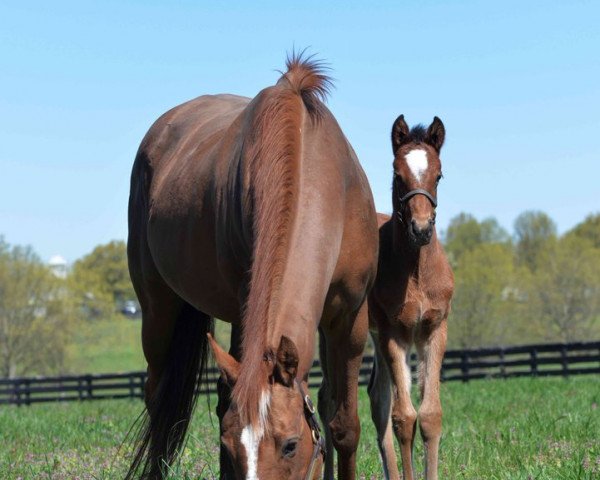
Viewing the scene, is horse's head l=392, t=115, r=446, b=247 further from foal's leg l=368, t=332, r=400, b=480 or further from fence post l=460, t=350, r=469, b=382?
fence post l=460, t=350, r=469, b=382

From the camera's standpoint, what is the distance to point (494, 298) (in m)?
45.3

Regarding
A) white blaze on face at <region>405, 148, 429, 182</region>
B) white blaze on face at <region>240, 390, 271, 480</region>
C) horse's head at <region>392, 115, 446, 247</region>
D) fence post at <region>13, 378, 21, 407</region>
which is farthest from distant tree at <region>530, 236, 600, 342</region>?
white blaze on face at <region>240, 390, 271, 480</region>

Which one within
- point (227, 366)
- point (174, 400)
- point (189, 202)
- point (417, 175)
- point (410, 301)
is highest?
point (417, 175)

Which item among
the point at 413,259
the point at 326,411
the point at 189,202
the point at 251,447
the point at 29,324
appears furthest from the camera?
the point at 29,324

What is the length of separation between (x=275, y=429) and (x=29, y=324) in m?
41.3

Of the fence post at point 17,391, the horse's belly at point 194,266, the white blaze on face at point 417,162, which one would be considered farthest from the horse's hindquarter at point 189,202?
the fence post at point 17,391

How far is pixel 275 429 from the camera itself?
10.9 ft

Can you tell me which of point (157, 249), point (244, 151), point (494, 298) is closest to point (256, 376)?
point (244, 151)

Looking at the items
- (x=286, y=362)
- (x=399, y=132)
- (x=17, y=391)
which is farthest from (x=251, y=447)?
(x=17, y=391)

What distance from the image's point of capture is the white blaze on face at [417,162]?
6145 millimetres

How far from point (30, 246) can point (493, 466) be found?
43619mm

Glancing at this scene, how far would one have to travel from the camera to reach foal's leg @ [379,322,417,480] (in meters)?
5.98

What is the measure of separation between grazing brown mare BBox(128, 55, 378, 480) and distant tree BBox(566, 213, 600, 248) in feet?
239

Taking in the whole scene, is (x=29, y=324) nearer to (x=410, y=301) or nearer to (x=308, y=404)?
(x=410, y=301)
